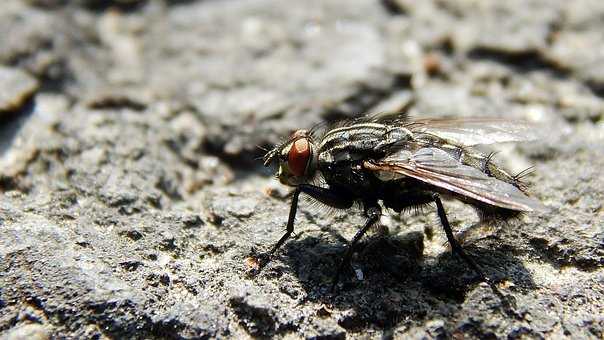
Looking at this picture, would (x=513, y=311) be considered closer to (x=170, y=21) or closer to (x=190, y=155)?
(x=190, y=155)

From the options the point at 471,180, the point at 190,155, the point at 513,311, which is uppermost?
the point at 471,180

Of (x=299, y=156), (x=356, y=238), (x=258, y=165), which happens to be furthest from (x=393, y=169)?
(x=258, y=165)

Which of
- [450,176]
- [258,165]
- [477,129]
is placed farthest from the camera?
[258,165]

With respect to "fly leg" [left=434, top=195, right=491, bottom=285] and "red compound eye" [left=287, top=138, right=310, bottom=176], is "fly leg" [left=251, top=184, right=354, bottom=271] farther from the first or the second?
"fly leg" [left=434, top=195, right=491, bottom=285]

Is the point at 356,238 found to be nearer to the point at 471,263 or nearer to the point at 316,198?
the point at 316,198

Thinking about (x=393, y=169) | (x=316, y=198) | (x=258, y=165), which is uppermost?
(x=393, y=169)

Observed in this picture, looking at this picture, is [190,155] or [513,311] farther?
[190,155]

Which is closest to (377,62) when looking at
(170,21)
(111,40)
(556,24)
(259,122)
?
(259,122)
